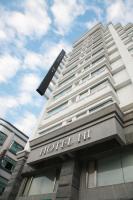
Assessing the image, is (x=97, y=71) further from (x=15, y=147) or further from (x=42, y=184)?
(x=15, y=147)

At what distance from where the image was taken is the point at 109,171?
8016 millimetres

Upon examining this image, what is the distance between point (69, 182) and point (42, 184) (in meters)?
2.96

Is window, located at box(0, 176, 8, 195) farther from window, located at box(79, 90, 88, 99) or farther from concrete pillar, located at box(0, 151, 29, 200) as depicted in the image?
window, located at box(79, 90, 88, 99)

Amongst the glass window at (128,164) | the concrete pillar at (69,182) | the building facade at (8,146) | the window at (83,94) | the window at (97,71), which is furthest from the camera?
Answer: the building facade at (8,146)

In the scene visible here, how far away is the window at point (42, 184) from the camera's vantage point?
9.79 meters

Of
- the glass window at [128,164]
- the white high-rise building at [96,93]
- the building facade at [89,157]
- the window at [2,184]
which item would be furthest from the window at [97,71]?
the window at [2,184]

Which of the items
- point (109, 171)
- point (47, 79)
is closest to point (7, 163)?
point (47, 79)

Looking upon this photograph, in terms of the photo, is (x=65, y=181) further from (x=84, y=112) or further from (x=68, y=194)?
(x=84, y=112)

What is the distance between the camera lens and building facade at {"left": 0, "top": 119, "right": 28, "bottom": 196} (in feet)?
78.6

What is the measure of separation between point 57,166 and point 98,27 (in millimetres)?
33421

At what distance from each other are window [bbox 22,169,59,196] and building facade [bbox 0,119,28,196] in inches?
533

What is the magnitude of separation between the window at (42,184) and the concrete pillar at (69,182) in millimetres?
1236

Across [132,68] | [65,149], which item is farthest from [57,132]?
[132,68]

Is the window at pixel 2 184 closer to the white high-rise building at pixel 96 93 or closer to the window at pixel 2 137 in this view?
the window at pixel 2 137
